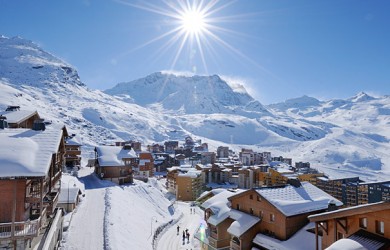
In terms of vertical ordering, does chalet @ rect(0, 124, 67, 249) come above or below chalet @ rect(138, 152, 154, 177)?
above

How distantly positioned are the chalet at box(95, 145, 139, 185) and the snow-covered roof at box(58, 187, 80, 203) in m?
18.4

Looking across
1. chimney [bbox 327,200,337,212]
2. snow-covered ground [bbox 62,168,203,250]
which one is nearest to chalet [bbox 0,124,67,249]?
snow-covered ground [bbox 62,168,203,250]

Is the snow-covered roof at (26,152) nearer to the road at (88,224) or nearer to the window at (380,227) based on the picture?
the road at (88,224)

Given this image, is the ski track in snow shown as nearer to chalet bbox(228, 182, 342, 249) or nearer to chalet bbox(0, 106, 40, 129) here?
chalet bbox(0, 106, 40, 129)

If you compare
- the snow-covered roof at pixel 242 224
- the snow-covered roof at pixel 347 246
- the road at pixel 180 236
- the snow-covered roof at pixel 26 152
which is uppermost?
the snow-covered roof at pixel 26 152

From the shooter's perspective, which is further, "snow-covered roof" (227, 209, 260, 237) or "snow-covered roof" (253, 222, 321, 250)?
"snow-covered roof" (227, 209, 260, 237)

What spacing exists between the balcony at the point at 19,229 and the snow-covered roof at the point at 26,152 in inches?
118

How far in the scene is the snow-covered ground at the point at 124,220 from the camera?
28016mm

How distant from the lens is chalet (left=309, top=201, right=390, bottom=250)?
49.9 ft

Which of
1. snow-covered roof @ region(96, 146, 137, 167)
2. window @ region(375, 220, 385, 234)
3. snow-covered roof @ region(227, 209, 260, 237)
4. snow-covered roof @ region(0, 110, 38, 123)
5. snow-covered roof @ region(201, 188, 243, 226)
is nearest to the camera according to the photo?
window @ region(375, 220, 385, 234)

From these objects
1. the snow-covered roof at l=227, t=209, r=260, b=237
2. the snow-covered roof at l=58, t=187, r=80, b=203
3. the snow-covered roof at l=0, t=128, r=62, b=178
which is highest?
the snow-covered roof at l=0, t=128, r=62, b=178

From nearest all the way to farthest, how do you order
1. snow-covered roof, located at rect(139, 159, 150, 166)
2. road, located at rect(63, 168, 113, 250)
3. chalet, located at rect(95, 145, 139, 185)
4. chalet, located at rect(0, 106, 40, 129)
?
road, located at rect(63, 168, 113, 250), chalet, located at rect(0, 106, 40, 129), chalet, located at rect(95, 145, 139, 185), snow-covered roof, located at rect(139, 159, 150, 166)

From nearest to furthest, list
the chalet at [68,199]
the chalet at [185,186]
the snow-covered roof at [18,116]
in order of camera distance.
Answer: the snow-covered roof at [18,116]
the chalet at [68,199]
the chalet at [185,186]

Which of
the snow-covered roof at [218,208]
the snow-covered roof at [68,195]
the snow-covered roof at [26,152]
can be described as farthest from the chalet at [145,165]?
the snow-covered roof at [26,152]
